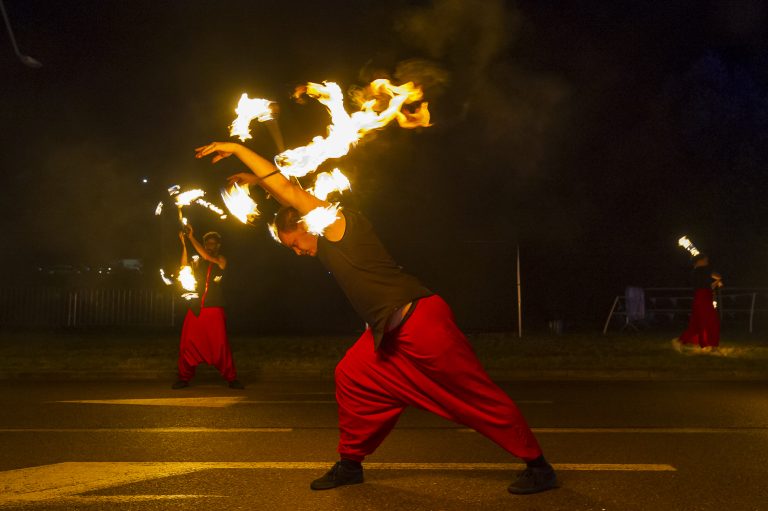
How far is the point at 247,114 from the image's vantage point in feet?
17.6

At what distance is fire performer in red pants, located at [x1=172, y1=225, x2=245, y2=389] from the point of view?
10.2 metres

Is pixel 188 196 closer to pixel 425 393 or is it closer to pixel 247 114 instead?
pixel 247 114

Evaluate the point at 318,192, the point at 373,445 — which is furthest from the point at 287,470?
the point at 318,192

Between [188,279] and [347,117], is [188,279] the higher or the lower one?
the lower one

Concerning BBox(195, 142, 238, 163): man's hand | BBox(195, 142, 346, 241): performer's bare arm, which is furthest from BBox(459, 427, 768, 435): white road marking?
BBox(195, 142, 238, 163): man's hand

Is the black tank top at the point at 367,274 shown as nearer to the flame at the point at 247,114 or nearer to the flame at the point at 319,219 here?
the flame at the point at 319,219

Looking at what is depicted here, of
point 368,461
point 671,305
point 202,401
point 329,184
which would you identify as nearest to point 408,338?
point 329,184

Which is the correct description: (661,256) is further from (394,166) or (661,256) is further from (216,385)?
(216,385)

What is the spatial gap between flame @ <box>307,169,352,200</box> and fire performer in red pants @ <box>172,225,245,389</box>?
5292mm

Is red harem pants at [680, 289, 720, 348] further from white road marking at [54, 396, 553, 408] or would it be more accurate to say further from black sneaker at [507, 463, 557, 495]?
black sneaker at [507, 463, 557, 495]

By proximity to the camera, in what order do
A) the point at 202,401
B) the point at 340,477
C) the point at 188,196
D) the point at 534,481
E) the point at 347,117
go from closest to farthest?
the point at 534,481, the point at 340,477, the point at 347,117, the point at 188,196, the point at 202,401

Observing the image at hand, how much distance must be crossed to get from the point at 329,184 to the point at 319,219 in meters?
0.61

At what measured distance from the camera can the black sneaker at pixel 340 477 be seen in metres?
5.02

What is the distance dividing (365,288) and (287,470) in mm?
1551
